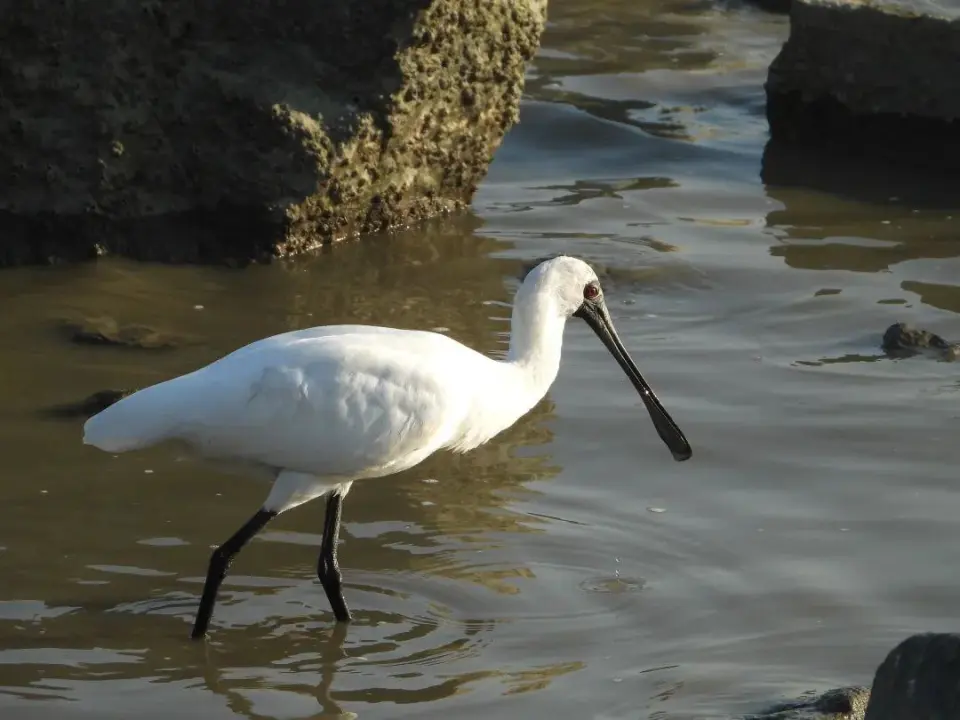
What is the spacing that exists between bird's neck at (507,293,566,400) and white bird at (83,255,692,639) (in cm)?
23

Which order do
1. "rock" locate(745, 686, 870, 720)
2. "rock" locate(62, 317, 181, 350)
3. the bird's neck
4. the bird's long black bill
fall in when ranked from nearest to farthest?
"rock" locate(745, 686, 870, 720) < the bird's neck < the bird's long black bill < "rock" locate(62, 317, 181, 350)

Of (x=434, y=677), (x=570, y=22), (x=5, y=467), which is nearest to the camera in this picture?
(x=434, y=677)

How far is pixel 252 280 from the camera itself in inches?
348

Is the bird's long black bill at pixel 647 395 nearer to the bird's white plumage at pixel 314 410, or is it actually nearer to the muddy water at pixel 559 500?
the muddy water at pixel 559 500

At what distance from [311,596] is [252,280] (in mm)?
3070

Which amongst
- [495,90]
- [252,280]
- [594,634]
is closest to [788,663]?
A: [594,634]

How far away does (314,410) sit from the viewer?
5.77 meters

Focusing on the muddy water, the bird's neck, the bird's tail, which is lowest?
the muddy water

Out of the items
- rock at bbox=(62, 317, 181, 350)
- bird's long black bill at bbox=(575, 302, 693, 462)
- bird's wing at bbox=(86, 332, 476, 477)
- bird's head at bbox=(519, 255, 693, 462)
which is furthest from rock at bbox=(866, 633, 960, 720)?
rock at bbox=(62, 317, 181, 350)

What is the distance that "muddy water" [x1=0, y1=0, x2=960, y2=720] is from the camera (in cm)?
542

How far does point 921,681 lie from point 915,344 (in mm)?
4251

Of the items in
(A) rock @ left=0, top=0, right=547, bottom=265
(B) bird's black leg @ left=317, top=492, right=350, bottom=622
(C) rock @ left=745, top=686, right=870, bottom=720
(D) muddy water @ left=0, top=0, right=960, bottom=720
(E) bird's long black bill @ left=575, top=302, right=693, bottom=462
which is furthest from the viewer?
(A) rock @ left=0, top=0, right=547, bottom=265

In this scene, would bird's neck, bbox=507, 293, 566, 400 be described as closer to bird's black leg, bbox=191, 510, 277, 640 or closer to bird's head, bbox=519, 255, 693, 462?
bird's head, bbox=519, 255, 693, 462

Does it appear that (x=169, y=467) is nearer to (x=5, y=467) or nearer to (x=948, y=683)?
(x=5, y=467)
